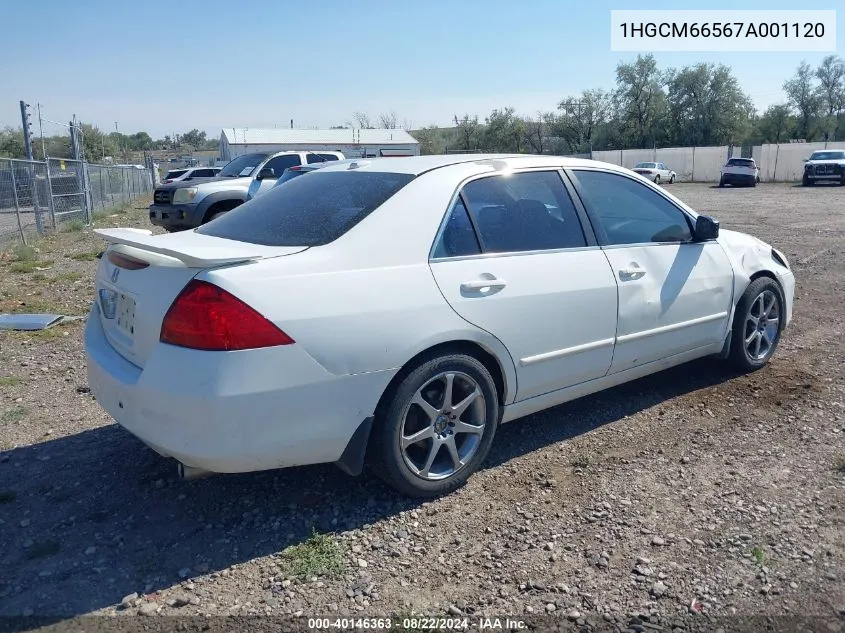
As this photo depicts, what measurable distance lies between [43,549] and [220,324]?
1.27m

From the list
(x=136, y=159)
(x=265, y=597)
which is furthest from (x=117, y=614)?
(x=136, y=159)

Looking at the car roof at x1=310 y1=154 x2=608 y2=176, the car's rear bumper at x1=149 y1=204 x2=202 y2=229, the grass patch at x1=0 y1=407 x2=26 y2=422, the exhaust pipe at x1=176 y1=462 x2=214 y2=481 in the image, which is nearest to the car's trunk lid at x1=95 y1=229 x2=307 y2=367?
the exhaust pipe at x1=176 y1=462 x2=214 y2=481

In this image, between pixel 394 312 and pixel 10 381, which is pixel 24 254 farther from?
pixel 394 312

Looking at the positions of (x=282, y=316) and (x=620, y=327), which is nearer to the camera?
(x=282, y=316)

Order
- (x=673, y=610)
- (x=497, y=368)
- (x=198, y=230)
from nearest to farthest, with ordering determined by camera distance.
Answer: (x=673, y=610) → (x=497, y=368) → (x=198, y=230)

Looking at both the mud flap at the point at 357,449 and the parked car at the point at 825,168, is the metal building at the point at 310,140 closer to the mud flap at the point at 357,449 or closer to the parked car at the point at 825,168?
the parked car at the point at 825,168

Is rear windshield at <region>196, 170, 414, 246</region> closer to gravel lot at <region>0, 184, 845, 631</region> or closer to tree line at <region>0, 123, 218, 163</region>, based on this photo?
gravel lot at <region>0, 184, 845, 631</region>

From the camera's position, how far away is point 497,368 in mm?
3549

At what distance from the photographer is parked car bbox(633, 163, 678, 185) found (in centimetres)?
3994

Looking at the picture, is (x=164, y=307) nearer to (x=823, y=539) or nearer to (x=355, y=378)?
(x=355, y=378)

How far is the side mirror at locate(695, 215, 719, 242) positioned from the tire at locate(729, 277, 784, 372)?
0.58 meters

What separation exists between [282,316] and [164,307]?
20.2 inches

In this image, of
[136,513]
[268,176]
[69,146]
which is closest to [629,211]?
[136,513]

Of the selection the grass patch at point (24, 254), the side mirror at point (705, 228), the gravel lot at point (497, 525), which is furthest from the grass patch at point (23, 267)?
the side mirror at point (705, 228)
